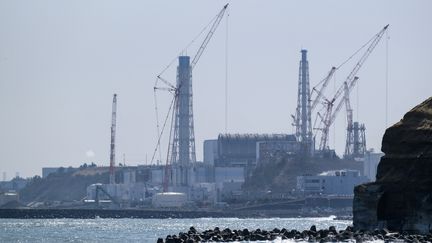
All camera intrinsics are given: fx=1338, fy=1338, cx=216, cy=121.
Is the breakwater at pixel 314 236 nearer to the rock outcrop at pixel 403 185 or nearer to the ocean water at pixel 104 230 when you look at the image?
the rock outcrop at pixel 403 185

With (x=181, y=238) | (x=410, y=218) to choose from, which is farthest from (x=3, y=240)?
(x=410, y=218)

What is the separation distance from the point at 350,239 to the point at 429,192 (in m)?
7.33

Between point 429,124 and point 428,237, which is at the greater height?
point 429,124

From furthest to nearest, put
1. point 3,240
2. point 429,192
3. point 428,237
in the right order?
1. point 3,240
2. point 429,192
3. point 428,237

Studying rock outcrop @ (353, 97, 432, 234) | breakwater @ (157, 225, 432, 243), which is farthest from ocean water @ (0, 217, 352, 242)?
rock outcrop @ (353, 97, 432, 234)

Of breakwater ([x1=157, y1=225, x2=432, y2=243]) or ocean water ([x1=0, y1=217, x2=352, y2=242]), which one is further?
ocean water ([x1=0, y1=217, x2=352, y2=242])

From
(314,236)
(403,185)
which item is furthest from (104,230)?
(314,236)

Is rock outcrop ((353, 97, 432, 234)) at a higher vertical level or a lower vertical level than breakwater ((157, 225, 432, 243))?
higher

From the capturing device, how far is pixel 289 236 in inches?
2451

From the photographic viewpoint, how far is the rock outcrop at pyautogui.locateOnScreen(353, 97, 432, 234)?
61.8 metres

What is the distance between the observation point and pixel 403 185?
62625mm

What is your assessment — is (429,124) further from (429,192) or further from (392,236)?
(392,236)

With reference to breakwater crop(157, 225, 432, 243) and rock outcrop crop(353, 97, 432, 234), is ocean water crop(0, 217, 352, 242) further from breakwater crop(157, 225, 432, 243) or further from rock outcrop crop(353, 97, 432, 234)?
rock outcrop crop(353, 97, 432, 234)

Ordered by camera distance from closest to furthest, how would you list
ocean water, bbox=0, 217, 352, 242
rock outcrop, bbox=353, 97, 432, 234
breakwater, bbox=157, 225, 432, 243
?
breakwater, bbox=157, 225, 432, 243, rock outcrop, bbox=353, 97, 432, 234, ocean water, bbox=0, 217, 352, 242
